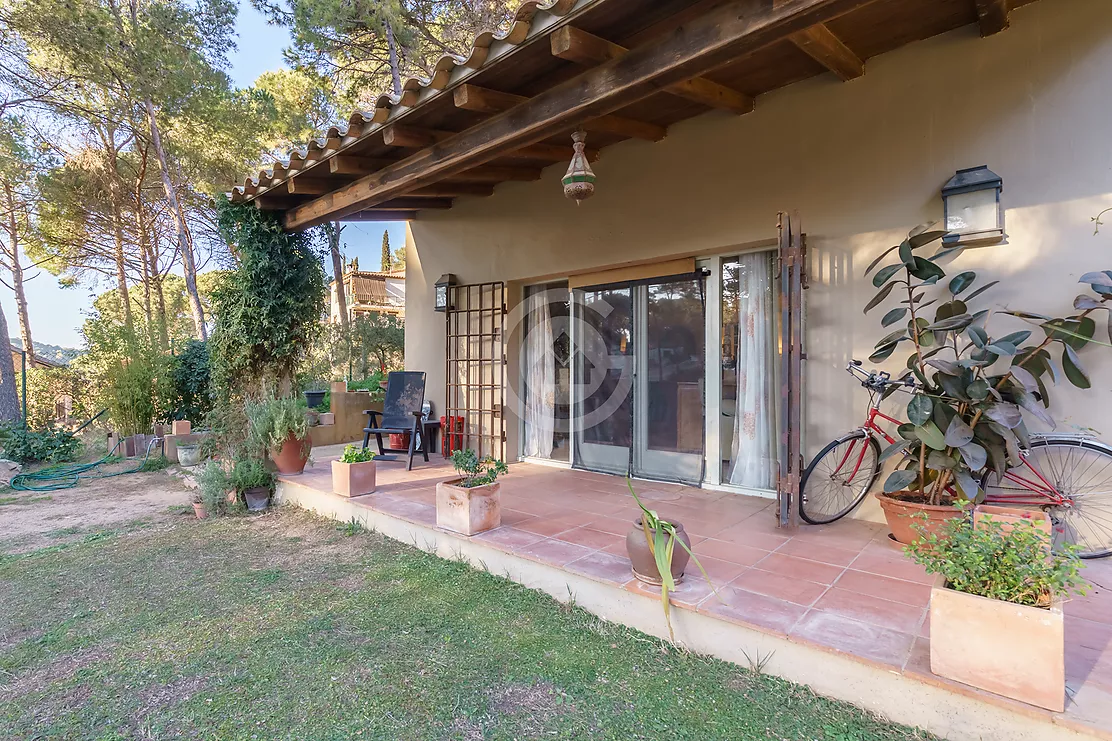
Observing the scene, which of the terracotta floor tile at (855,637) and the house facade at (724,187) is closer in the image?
the terracotta floor tile at (855,637)

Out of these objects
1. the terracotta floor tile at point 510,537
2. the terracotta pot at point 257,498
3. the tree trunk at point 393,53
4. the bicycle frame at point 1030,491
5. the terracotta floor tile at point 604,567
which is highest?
the tree trunk at point 393,53

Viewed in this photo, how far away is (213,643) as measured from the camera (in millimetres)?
2322

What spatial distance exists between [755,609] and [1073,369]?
2.09 meters

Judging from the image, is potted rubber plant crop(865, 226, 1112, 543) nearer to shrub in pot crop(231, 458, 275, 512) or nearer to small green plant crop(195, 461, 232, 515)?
shrub in pot crop(231, 458, 275, 512)

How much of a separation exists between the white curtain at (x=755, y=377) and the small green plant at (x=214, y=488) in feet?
14.0

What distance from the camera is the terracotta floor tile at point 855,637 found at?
1791mm

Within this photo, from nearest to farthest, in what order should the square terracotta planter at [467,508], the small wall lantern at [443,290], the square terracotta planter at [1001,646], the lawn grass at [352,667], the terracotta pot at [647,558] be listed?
the square terracotta planter at [1001,646]
the lawn grass at [352,667]
the terracotta pot at [647,558]
the square terracotta planter at [467,508]
the small wall lantern at [443,290]

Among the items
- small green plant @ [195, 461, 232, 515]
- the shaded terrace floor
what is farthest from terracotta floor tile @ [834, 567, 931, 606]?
small green plant @ [195, 461, 232, 515]

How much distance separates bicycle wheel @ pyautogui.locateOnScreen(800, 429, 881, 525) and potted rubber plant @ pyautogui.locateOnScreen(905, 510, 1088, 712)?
1621mm

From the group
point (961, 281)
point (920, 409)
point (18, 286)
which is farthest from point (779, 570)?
point (18, 286)

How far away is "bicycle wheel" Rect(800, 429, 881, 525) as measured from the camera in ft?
10.8

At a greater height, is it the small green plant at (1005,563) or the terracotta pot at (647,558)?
the small green plant at (1005,563)

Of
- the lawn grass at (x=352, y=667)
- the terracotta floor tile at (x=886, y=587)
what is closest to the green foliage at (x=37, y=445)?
the lawn grass at (x=352, y=667)

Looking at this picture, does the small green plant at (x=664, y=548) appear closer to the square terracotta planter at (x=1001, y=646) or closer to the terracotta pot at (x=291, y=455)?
the square terracotta planter at (x=1001, y=646)
